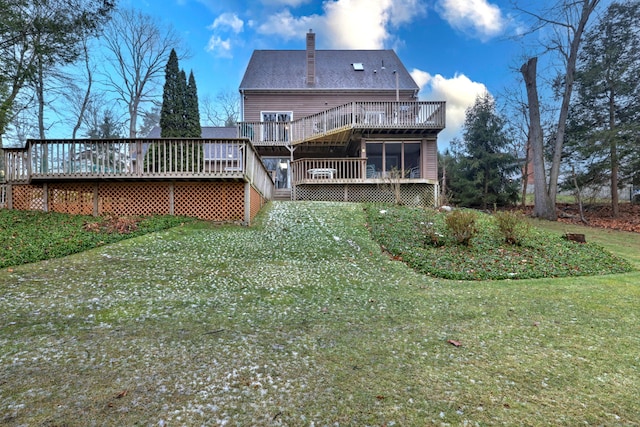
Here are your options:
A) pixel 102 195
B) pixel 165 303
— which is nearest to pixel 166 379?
pixel 165 303

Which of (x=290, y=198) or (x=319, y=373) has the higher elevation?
(x=290, y=198)

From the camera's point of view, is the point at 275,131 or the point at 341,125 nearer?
the point at 341,125

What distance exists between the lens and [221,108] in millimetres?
30500

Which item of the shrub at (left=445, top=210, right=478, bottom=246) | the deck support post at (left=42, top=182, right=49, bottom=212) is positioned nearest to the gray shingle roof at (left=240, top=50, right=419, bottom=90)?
the deck support post at (left=42, top=182, right=49, bottom=212)

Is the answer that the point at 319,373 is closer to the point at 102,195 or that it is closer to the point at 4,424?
the point at 4,424

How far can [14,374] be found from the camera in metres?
2.27

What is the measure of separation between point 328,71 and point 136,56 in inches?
568

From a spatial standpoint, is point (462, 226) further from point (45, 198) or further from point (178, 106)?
point (178, 106)

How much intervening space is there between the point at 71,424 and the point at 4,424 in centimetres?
37

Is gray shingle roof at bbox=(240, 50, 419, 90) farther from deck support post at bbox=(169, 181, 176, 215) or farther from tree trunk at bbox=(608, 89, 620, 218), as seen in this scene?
deck support post at bbox=(169, 181, 176, 215)

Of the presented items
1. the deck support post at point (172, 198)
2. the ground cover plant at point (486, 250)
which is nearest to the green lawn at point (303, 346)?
the ground cover plant at point (486, 250)

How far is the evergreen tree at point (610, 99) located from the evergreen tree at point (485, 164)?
3471mm

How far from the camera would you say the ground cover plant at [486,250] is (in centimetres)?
612

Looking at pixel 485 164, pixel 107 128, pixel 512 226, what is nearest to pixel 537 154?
pixel 485 164
